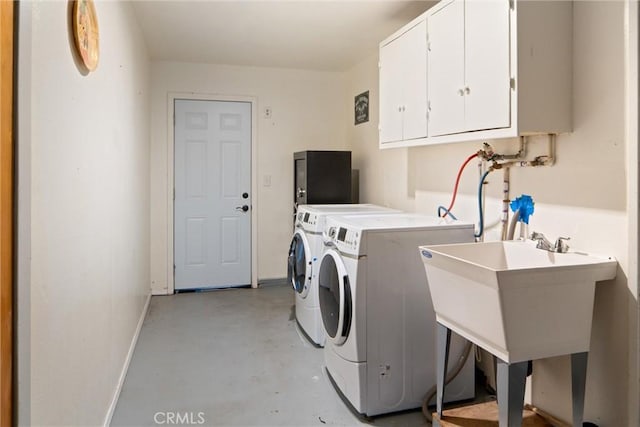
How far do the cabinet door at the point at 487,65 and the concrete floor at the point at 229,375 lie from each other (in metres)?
1.53

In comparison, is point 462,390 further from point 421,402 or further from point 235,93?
point 235,93

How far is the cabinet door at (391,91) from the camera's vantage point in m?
2.84

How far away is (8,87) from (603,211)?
6.66 feet

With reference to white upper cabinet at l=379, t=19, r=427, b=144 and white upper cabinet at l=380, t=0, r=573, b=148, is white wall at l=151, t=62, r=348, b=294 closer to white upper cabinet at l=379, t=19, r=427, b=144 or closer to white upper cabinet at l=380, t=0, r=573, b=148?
white upper cabinet at l=379, t=19, r=427, b=144

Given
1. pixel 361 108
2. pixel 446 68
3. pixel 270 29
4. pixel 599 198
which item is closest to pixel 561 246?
pixel 599 198

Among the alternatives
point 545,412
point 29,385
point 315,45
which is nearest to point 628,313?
point 545,412

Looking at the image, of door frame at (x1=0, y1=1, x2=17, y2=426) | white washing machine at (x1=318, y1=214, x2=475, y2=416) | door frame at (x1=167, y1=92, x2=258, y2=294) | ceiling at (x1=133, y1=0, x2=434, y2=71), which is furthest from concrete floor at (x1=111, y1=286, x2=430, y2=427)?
ceiling at (x1=133, y1=0, x2=434, y2=71)

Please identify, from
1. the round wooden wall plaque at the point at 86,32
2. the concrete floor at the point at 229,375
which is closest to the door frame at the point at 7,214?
the round wooden wall plaque at the point at 86,32

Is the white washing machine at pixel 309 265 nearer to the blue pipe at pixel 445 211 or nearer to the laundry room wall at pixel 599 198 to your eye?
the blue pipe at pixel 445 211

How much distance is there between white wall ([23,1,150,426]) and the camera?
1.17 metres

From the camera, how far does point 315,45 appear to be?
3910 millimetres

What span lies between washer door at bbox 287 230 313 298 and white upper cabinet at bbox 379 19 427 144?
96 centimetres

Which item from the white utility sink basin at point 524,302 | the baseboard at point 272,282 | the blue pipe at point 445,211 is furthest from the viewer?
the baseboard at point 272,282

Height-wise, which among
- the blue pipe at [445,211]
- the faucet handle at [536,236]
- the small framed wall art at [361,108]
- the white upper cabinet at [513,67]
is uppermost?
the small framed wall art at [361,108]
